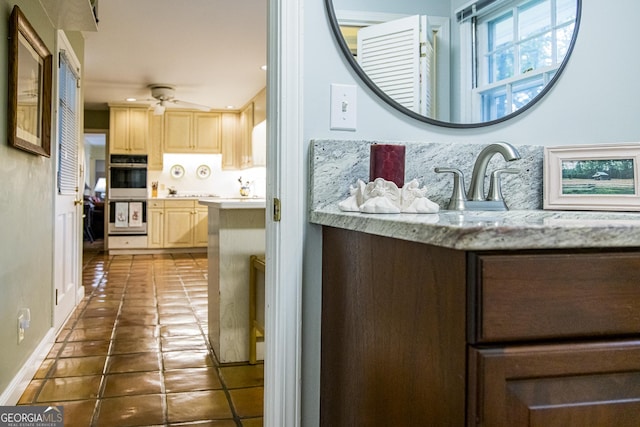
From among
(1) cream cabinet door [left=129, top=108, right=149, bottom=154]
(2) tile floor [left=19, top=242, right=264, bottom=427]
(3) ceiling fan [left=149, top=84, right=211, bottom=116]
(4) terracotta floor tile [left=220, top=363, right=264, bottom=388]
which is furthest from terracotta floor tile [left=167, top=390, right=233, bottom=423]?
(1) cream cabinet door [left=129, top=108, right=149, bottom=154]

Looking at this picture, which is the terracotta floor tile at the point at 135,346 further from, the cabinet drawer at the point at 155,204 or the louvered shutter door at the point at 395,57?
the cabinet drawer at the point at 155,204

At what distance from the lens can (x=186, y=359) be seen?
120 inches

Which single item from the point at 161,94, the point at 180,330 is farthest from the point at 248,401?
the point at 161,94

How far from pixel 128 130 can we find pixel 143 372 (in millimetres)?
6337

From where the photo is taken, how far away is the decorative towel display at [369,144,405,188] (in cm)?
131

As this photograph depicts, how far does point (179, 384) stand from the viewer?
265 centimetres

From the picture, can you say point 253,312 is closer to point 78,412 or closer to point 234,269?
point 234,269

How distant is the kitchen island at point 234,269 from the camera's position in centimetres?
302

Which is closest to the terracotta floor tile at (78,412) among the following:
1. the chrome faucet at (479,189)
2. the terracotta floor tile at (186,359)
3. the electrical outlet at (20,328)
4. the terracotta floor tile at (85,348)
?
the electrical outlet at (20,328)

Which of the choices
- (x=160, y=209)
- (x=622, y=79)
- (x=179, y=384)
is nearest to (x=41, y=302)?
(x=179, y=384)

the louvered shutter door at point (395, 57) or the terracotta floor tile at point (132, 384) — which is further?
the terracotta floor tile at point (132, 384)

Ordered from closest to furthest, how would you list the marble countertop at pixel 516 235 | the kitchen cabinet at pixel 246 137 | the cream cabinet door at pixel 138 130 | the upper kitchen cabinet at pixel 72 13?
the marble countertop at pixel 516 235 → the upper kitchen cabinet at pixel 72 13 → the kitchen cabinet at pixel 246 137 → the cream cabinet door at pixel 138 130

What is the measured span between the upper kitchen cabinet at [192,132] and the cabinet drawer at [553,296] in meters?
8.52

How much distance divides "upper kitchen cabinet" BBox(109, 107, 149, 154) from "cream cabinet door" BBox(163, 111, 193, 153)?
353 millimetres
